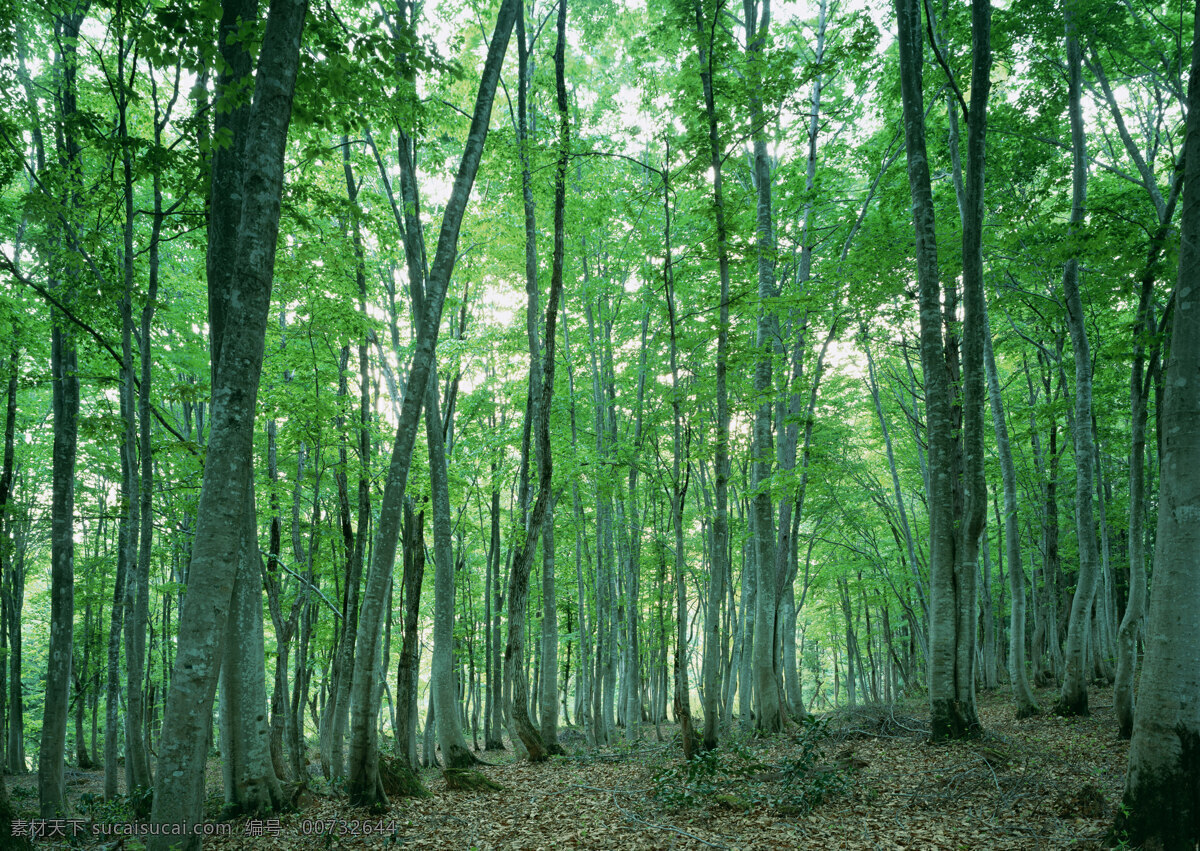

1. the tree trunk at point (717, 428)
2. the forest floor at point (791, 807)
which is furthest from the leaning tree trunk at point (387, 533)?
the tree trunk at point (717, 428)

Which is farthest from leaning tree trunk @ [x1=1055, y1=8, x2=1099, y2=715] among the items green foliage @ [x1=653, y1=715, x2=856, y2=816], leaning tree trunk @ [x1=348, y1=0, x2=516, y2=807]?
Answer: leaning tree trunk @ [x1=348, y1=0, x2=516, y2=807]

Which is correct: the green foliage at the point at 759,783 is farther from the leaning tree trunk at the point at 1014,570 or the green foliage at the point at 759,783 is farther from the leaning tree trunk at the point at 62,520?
the leaning tree trunk at the point at 62,520

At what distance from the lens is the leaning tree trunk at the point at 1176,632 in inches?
154

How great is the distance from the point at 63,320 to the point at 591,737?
1310 centimetres

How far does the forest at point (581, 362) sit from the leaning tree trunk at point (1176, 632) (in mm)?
23

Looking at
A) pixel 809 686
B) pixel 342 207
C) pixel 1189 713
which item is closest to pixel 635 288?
pixel 342 207

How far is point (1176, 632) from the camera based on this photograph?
402 cm

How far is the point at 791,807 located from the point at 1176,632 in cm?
341

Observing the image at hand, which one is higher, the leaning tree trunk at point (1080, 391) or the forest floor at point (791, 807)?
the leaning tree trunk at point (1080, 391)

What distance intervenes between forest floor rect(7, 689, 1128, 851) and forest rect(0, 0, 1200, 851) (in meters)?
0.06

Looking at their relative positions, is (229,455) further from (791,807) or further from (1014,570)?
(1014,570)

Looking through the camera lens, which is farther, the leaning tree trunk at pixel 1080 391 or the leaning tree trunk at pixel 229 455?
the leaning tree trunk at pixel 1080 391

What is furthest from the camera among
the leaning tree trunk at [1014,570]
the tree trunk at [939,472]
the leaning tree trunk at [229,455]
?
the leaning tree trunk at [1014,570]

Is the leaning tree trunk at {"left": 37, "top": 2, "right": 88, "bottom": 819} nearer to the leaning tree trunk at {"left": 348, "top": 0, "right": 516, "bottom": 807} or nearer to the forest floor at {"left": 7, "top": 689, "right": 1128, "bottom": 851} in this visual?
the forest floor at {"left": 7, "top": 689, "right": 1128, "bottom": 851}
